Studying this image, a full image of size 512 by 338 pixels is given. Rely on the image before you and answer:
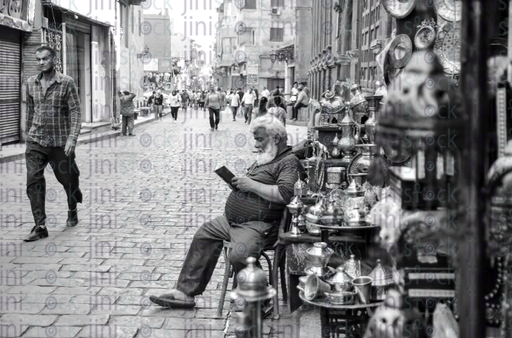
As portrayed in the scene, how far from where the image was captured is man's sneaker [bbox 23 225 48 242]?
22.9ft

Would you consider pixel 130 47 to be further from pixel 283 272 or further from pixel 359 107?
pixel 283 272

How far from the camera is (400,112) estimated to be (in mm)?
1753

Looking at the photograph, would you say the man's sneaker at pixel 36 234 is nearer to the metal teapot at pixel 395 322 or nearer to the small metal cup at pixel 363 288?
the small metal cup at pixel 363 288

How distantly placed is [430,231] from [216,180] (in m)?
10.4

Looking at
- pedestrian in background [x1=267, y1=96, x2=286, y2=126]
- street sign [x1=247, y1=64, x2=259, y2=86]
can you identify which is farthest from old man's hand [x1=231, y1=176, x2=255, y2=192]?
street sign [x1=247, y1=64, x2=259, y2=86]

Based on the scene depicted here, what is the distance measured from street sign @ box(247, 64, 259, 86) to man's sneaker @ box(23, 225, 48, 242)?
53.1m

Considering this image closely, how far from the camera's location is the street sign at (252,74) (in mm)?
59688

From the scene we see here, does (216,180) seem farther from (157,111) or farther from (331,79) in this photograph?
(157,111)

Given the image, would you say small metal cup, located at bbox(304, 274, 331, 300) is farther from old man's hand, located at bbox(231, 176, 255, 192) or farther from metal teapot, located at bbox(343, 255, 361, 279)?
old man's hand, located at bbox(231, 176, 255, 192)

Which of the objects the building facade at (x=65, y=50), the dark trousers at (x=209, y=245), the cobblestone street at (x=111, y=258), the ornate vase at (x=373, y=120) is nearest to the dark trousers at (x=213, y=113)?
the building facade at (x=65, y=50)

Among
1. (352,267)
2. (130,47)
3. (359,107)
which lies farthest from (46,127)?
(130,47)

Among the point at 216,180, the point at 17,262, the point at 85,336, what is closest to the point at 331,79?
the point at 216,180

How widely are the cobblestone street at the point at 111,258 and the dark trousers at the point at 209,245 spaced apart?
22cm

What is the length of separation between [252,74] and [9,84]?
144ft
